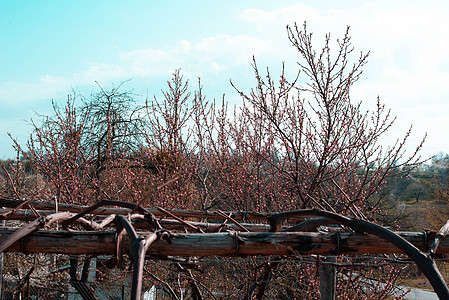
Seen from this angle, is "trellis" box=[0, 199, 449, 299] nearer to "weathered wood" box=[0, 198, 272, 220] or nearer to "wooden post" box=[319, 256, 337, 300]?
"weathered wood" box=[0, 198, 272, 220]

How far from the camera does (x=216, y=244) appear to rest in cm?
132

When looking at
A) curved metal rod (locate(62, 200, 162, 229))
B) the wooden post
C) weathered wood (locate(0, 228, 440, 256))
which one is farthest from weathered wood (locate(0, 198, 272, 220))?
curved metal rod (locate(62, 200, 162, 229))

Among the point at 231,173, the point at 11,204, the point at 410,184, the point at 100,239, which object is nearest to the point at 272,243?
the point at 100,239

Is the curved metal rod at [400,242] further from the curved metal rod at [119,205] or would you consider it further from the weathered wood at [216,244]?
the curved metal rod at [119,205]

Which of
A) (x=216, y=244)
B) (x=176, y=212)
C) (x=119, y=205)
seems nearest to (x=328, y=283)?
(x=176, y=212)

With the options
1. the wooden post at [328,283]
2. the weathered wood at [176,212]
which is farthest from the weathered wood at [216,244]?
the wooden post at [328,283]

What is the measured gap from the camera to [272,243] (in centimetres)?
134

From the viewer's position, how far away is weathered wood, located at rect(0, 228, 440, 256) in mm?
1278

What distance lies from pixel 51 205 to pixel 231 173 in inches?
116

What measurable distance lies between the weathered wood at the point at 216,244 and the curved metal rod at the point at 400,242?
9cm

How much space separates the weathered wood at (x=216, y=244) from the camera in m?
1.28

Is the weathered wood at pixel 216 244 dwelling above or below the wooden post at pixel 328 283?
above

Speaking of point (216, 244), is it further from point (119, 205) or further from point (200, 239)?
point (119, 205)

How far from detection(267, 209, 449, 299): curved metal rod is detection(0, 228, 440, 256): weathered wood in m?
0.09
